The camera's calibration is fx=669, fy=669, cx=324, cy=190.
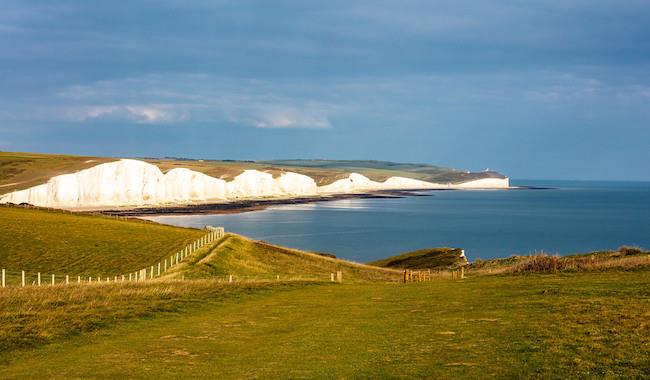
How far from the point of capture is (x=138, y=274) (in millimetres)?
45938

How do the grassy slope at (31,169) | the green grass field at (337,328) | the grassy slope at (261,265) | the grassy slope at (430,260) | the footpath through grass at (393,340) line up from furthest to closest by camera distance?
1. the grassy slope at (31,169)
2. the grassy slope at (430,260)
3. the grassy slope at (261,265)
4. the green grass field at (337,328)
5. the footpath through grass at (393,340)

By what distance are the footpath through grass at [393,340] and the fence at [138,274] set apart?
1387 centimetres

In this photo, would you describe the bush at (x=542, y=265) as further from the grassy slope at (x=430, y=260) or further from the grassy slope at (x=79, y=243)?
the grassy slope at (x=79, y=243)

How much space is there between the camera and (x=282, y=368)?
15.4 m

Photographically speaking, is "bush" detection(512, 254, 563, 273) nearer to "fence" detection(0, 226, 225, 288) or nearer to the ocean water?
"fence" detection(0, 226, 225, 288)

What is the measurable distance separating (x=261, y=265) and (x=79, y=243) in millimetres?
16832

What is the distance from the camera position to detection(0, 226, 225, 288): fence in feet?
128

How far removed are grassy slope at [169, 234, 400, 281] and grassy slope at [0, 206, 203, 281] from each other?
169 inches

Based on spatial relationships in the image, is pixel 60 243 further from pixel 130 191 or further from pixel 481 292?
pixel 130 191

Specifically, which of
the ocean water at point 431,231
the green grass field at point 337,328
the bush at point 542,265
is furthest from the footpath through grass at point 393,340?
the ocean water at point 431,231


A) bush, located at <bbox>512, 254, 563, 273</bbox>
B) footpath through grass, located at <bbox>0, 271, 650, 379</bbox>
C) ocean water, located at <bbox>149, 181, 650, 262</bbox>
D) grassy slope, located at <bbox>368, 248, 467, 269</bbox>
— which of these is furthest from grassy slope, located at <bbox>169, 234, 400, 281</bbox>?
ocean water, located at <bbox>149, 181, 650, 262</bbox>

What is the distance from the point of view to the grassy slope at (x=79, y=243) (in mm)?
50594

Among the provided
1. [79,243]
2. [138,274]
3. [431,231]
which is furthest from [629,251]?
[431,231]

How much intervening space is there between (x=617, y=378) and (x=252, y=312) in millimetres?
16904
